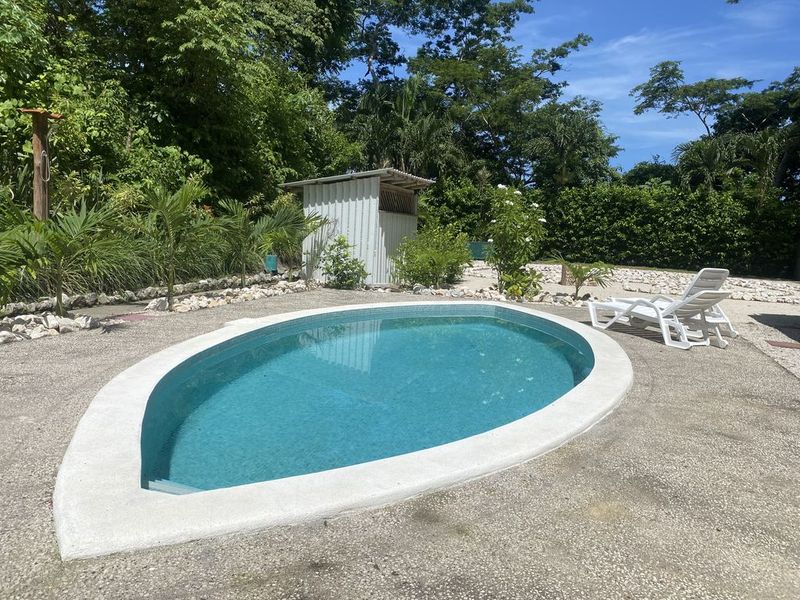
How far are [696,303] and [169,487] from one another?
632cm

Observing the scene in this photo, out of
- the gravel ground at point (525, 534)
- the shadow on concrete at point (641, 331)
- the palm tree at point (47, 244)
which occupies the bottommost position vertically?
the gravel ground at point (525, 534)

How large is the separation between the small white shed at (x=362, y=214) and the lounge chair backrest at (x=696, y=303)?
6828 millimetres

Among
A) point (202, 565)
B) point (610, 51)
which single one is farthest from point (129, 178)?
point (610, 51)

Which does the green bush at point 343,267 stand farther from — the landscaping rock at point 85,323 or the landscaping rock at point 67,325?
the landscaping rock at point 67,325

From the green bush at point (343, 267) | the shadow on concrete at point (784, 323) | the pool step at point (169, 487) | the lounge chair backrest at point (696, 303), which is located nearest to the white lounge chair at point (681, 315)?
the lounge chair backrest at point (696, 303)

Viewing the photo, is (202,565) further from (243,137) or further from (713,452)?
(243,137)

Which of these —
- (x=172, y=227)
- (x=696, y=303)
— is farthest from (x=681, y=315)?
(x=172, y=227)

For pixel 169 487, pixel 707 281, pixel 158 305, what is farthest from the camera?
pixel 158 305

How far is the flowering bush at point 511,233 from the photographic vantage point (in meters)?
10.8

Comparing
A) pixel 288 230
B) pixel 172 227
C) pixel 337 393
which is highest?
pixel 288 230

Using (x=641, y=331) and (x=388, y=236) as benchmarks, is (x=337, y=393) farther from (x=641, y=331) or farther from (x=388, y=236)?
(x=388, y=236)

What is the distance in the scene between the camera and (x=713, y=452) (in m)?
3.14

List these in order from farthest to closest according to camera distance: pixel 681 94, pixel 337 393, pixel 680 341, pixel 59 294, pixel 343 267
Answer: pixel 681 94, pixel 343 267, pixel 680 341, pixel 59 294, pixel 337 393

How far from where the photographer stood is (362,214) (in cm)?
1219
